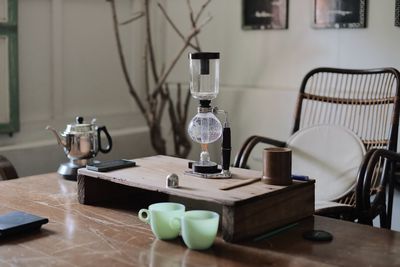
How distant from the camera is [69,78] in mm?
3617

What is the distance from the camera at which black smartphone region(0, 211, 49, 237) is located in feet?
5.62

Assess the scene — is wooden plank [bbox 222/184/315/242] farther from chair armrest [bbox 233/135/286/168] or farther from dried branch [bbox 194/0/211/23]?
dried branch [bbox 194/0/211/23]

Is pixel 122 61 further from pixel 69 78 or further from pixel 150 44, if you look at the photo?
pixel 69 78

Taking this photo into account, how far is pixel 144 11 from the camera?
12.9 feet

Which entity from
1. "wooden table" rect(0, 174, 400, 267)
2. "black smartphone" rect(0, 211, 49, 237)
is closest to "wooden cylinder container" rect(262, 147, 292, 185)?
"wooden table" rect(0, 174, 400, 267)

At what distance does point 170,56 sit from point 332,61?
1152mm

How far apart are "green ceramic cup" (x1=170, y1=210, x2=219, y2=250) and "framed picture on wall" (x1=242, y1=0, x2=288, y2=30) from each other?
2070mm

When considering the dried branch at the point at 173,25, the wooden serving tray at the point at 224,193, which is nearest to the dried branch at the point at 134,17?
the dried branch at the point at 173,25

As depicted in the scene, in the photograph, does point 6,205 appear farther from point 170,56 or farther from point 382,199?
point 170,56

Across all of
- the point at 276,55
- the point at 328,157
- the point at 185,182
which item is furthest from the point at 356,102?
the point at 185,182

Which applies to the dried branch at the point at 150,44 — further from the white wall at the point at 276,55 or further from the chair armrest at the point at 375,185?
the chair armrest at the point at 375,185

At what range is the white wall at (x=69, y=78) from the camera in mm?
3379

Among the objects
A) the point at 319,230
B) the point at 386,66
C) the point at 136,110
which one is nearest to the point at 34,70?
the point at 136,110

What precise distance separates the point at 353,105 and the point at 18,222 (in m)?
1.93
